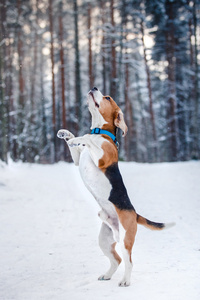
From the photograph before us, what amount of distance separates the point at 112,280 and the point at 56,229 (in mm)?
3348

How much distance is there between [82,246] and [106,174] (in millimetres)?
2636

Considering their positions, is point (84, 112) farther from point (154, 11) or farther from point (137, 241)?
point (137, 241)

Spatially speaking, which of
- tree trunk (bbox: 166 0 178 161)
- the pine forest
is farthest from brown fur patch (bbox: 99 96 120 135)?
tree trunk (bbox: 166 0 178 161)

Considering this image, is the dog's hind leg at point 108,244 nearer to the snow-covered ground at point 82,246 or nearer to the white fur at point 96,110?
the snow-covered ground at point 82,246

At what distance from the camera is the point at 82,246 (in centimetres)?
603

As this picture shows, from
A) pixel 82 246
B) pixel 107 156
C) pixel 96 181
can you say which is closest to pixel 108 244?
pixel 96 181

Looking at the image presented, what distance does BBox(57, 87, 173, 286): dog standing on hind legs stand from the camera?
379 centimetres

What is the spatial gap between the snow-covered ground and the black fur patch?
37.0 inches

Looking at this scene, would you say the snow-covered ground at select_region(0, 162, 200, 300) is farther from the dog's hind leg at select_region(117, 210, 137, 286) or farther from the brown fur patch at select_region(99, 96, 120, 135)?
the brown fur patch at select_region(99, 96, 120, 135)

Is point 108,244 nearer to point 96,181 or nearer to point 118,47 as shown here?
point 96,181

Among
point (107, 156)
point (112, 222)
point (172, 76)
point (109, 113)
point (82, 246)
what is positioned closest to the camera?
point (107, 156)

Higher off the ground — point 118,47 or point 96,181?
point 118,47

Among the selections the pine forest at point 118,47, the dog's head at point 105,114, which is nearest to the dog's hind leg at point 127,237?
the dog's head at point 105,114

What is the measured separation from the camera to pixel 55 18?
2539cm
